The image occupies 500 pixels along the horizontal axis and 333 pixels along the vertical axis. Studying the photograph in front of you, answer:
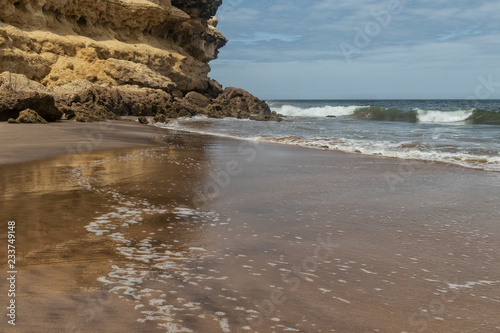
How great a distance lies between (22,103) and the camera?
1232 centimetres

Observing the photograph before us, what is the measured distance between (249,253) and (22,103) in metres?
11.8

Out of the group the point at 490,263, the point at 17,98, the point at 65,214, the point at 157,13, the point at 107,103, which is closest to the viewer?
the point at 490,263

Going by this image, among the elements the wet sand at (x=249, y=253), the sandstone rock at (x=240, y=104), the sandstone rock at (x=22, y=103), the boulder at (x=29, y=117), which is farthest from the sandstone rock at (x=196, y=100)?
the wet sand at (x=249, y=253)

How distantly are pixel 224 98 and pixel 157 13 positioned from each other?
293 inches

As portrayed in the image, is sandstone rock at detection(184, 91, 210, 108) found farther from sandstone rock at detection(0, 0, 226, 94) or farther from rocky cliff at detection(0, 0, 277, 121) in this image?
sandstone rock at detection(0, 0, 226, 94)

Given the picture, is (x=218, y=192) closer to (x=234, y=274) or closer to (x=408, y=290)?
(x=234, y=274)

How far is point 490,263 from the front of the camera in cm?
272

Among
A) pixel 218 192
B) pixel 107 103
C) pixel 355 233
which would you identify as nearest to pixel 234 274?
pixel 355 233

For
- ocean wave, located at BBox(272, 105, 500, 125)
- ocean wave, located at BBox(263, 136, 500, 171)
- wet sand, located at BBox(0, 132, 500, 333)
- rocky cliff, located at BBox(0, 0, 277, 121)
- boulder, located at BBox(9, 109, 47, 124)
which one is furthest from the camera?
ocean wave, located at BBox(272, 105, 500, 125)

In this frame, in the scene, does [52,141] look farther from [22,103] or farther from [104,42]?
[104,42]

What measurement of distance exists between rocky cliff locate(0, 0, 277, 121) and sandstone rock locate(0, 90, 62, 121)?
0.03m

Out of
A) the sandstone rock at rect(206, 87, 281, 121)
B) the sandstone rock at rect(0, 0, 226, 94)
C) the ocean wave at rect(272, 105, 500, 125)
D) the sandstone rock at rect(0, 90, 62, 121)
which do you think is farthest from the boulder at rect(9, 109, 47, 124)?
the ocean wave at rect(272, 105, 500, 125)

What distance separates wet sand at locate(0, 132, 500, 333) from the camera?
1935 mm

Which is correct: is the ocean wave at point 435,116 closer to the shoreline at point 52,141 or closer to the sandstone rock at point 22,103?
the shoreline at point 52,141
